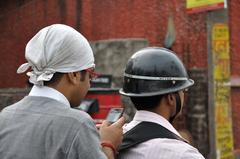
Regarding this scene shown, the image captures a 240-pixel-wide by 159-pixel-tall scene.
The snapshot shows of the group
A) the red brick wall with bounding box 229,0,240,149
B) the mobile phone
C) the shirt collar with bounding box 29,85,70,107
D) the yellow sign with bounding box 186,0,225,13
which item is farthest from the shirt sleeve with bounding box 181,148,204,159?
the red brick wall with bounding box 229,0,240,149

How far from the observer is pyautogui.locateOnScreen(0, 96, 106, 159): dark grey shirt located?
205cm

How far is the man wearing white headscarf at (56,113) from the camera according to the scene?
2.07m

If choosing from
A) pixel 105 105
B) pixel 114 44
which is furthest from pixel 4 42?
pixel 105 105

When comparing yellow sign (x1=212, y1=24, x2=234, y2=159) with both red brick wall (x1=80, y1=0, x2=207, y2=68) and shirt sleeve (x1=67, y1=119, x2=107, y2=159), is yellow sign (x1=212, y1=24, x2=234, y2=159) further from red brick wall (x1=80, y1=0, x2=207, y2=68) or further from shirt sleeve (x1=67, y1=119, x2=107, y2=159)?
shirt sleeve (x1=67, y1=119, x2=107, y2=159)

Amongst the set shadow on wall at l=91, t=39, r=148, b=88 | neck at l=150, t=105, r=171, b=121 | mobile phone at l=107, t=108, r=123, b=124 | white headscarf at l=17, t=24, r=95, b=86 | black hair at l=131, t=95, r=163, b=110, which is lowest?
mobile phone at l=107, t=108, r=123, b=124

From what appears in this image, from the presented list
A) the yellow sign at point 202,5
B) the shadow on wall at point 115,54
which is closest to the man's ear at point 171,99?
the yellow sign at point 202,5

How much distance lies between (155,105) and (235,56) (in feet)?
32.1

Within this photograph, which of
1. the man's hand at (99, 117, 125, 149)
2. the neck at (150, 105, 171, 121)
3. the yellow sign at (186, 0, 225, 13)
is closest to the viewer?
the man's hand at (99, 117, 125, 149)

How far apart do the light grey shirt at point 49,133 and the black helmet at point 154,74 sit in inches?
20.3

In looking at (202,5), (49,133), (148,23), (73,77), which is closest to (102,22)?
(148,23)

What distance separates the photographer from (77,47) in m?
2.28

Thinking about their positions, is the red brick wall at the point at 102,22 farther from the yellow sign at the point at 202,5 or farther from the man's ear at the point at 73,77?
the man's ear at the point at 73,77

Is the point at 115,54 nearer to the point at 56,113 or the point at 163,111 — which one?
the point at 163,111

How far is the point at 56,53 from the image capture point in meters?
2.24
